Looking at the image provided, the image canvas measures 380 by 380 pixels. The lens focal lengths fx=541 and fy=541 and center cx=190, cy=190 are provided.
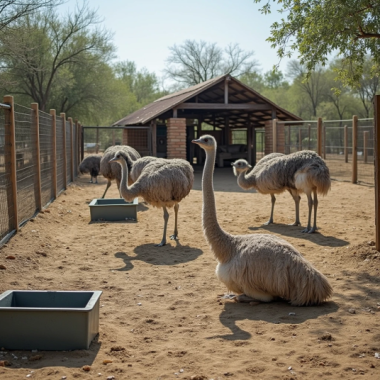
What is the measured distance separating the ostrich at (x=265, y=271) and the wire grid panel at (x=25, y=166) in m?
4.29

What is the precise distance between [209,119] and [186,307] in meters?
25.2

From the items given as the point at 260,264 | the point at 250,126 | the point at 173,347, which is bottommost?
the point at 173,347

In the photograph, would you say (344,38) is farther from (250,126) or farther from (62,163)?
(250,126)

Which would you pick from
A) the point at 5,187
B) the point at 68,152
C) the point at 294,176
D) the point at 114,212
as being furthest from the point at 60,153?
the point at 294,176

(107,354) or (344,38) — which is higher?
(344,38)

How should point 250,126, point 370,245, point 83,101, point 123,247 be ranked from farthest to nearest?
point 83,101, point 250,126, point 123,247, point 370,245

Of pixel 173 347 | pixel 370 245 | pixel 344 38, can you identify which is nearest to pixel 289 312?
pixel 173 347

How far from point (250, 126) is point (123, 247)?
17.5 meters

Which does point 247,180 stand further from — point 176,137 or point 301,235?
point 176,137

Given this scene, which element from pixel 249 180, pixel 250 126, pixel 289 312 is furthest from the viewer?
pixel 250 126

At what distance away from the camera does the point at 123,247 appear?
8.25 meters

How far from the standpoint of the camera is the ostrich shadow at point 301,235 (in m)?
8.35

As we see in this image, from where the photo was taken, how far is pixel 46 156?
12.1 metres

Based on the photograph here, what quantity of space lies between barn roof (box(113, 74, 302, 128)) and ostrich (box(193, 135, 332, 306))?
14.7m
